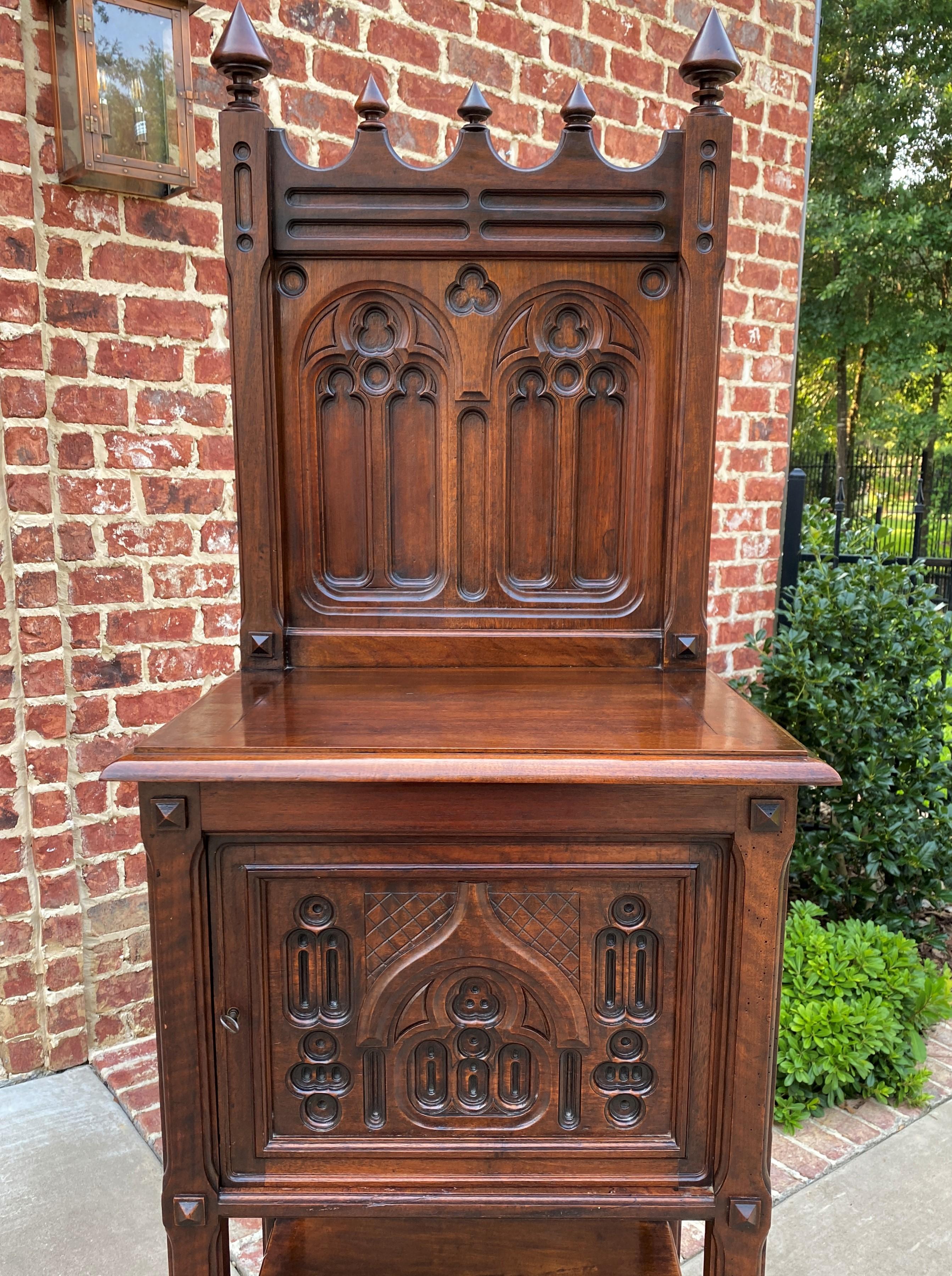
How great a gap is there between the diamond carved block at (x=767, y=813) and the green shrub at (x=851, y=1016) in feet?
4.44

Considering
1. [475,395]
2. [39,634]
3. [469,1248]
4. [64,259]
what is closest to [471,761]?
[475,395]

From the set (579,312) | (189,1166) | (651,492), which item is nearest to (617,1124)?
(189,1166)

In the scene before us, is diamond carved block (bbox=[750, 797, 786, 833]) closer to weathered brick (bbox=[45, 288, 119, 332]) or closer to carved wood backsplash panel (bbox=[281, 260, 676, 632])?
carved wood backsplash panel (bbox=[281, 260, 676, 632])

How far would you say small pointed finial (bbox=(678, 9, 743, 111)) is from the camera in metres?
1.40

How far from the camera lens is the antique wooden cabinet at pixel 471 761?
1208mm

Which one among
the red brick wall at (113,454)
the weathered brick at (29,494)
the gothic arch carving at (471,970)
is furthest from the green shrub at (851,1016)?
the weathered brick at (29,494)

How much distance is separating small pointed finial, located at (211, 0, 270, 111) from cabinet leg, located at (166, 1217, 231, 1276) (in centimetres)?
161

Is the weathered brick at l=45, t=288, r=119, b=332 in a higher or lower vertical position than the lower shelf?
higher

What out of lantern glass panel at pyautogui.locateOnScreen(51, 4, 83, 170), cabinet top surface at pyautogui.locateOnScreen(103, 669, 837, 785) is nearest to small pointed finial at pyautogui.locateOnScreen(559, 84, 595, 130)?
cabinet top surface at pyautogui.locateOnScreen(103, 669, 837, 785)

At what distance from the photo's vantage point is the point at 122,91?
6.66ft

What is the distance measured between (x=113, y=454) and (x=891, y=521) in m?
6.69

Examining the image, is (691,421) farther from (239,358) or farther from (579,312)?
(239,358)

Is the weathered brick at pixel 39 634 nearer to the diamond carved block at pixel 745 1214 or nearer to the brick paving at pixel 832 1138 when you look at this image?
the diamond carved block at pixel 745 1214

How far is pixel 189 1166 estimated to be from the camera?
49.9 inches
